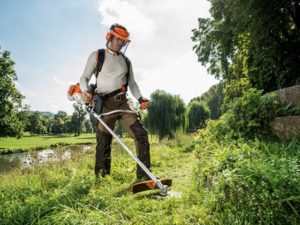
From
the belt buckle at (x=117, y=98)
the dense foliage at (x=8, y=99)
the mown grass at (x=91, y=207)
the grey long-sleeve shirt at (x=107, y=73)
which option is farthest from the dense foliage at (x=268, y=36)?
the dense foliage at (x=8, y=99)

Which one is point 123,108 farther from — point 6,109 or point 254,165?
point 6,109

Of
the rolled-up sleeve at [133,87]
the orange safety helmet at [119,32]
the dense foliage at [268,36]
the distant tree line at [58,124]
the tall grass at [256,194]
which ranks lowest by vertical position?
the tall grass at [256,194]

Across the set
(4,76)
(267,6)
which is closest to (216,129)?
(267,6)

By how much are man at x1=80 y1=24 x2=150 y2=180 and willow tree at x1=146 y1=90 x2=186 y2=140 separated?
18.8 metres

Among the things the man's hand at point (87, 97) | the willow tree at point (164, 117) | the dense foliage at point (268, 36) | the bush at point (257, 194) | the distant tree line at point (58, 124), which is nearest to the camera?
the bush at point (257, 194)

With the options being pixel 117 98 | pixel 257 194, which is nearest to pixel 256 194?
pixel 257 194

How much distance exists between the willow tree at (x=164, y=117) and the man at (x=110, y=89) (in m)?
18.8

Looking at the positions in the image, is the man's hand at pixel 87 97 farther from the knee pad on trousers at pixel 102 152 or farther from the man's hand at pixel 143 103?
the man's hand at pixel 143 103

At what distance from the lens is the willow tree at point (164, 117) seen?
23.4m

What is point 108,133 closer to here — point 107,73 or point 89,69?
point 107,73

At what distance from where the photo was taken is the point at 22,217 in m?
2.56

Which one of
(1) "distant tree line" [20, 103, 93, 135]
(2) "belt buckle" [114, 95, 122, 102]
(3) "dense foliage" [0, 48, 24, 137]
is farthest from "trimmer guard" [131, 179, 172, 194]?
(1) "distant tree line" [20, 103, 93, 135]

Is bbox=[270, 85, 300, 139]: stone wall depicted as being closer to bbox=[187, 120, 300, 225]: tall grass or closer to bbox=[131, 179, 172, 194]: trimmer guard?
bbox=[187, 120, 300, 225]: tall grass

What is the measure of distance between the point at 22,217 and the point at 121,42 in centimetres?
328
